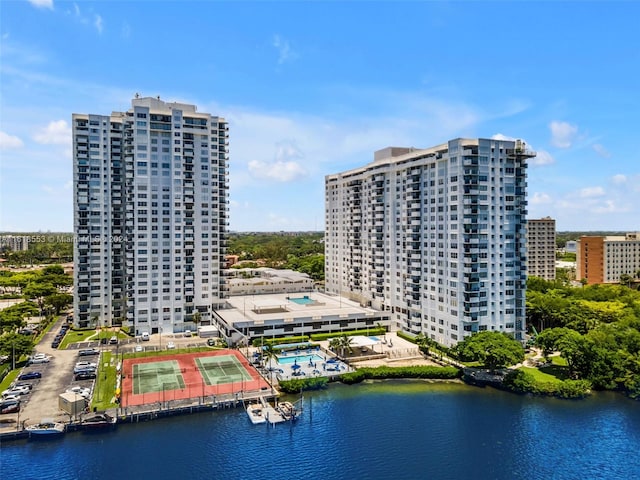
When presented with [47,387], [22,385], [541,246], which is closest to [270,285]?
[47,387]

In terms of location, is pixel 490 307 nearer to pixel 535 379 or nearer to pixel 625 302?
pixel 535 379

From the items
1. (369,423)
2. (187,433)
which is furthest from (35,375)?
(369,423)

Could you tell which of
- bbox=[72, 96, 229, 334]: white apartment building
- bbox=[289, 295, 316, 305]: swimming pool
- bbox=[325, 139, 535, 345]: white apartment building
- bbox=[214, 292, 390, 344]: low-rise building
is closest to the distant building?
bbox=[325, 139, 535, 345]: white apartment building

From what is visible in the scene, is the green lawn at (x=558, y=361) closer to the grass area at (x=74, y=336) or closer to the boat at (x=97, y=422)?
the boat at (x=97, y=422)

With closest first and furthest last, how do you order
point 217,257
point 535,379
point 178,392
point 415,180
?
point 178,392 < point 535,379 < point 415,180 < point 217,257

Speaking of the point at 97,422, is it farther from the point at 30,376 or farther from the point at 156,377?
the point at 30,376

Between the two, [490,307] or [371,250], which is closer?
[490,307]
